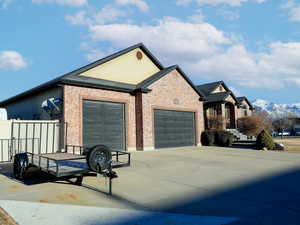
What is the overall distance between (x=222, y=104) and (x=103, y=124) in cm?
1962

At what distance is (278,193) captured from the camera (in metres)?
6.40

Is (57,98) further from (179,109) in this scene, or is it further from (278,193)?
(278,193)

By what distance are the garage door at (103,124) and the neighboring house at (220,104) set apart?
1478 centimetres

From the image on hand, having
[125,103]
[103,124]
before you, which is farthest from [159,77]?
[103,124]

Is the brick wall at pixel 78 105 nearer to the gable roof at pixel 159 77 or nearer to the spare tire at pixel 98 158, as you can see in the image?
the gable roof at pixel 159 77

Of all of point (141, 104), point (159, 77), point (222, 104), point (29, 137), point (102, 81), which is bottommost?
point (29, 137)

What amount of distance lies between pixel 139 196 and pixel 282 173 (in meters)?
6.24

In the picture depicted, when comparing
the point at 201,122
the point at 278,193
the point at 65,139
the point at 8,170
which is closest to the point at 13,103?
the point at 65,139

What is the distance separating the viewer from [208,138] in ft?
73.2

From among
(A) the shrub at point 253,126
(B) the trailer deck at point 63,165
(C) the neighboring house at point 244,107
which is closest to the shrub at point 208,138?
(A) the shrub at point 253,126

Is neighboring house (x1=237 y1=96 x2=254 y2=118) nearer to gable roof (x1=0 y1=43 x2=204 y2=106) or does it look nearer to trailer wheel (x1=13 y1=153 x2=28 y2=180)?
gable roof (x1=0 y1=43 x2=204 y2=106)

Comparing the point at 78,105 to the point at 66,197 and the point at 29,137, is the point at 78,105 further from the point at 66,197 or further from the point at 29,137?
the point at 66,197

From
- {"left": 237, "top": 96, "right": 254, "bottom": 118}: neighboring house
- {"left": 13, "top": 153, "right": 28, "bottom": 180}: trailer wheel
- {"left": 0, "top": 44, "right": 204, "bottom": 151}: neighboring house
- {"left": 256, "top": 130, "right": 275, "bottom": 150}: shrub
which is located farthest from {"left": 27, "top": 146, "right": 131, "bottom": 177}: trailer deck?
{"left": 237, "top": 96, "right": 254, "bottom": 118}: neighboring house

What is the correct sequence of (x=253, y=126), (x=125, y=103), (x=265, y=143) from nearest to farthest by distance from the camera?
(x=125, y=103) → (x=265, y=143) → (x=253, y=126)
